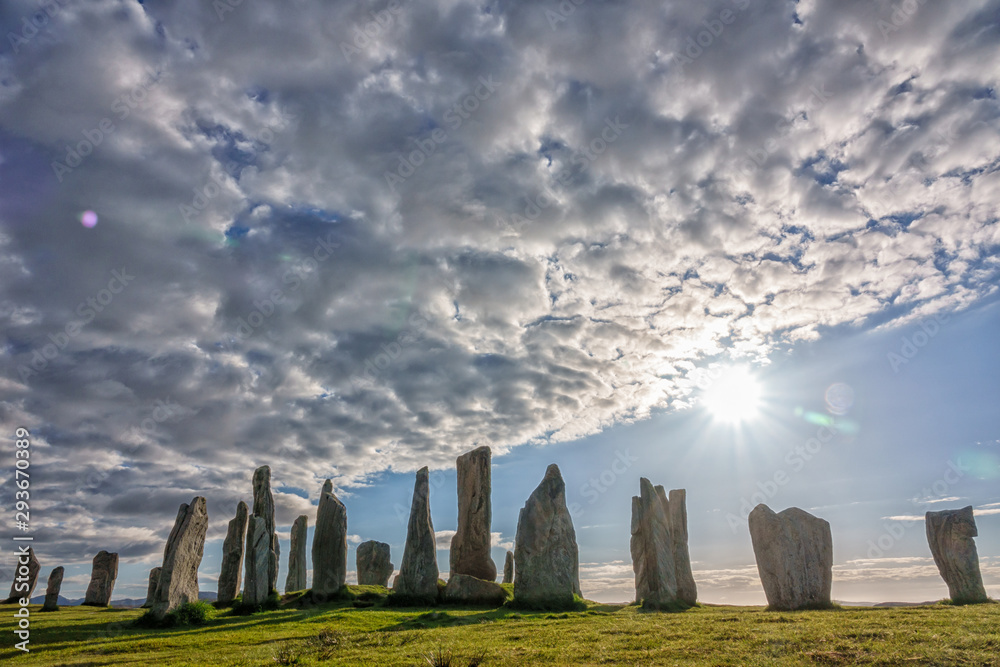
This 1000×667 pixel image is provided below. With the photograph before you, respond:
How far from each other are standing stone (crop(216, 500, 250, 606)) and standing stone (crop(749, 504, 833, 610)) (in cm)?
2976

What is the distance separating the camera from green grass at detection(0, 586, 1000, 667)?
1298 centimetres

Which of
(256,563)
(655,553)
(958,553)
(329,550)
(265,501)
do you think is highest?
(265,501)

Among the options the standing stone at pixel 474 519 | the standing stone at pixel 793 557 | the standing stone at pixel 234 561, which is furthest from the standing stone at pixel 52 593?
the standing stone at pixel 793 557

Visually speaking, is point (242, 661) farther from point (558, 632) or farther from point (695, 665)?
point (695, 665)

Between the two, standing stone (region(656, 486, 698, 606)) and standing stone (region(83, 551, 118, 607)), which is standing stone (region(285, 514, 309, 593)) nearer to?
standing stone (region(83, 551, 118, 607))

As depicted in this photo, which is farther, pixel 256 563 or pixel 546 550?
pixel 546 550

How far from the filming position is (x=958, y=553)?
27234mm

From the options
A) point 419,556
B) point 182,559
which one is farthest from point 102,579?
point 419,556

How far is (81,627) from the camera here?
2361 cm

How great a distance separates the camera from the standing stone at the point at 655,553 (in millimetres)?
28766

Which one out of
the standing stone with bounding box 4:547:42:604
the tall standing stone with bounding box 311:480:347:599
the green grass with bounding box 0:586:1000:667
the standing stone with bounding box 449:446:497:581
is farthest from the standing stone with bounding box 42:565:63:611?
the standing stone with bounding box 449:446:497:581

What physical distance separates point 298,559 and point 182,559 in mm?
23633

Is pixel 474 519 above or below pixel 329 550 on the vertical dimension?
above

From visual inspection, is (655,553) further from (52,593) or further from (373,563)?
(52,593)
